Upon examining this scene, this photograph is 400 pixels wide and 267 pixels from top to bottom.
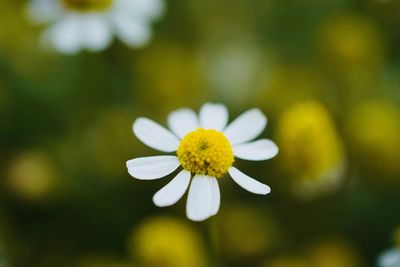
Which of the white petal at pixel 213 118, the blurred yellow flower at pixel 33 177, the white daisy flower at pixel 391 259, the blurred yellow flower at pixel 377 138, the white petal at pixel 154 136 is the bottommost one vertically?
the white daisy flower at pixel 391 259

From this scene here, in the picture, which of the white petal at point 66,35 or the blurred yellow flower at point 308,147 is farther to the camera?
the white petal at point 66,35

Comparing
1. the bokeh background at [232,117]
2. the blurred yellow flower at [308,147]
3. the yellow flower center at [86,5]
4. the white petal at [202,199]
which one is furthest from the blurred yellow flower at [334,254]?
the yellow flower center at [86,5]

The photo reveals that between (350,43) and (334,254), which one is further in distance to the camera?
(350,43)

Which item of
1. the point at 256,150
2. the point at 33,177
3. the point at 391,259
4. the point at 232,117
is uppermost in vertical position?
the point at 232,117

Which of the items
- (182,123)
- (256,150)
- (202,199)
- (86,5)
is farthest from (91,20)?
(202,199)

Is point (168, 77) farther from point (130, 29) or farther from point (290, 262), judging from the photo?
point (290, 262)

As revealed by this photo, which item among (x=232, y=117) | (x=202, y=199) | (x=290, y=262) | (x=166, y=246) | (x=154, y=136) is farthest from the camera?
(x=232, y=117)

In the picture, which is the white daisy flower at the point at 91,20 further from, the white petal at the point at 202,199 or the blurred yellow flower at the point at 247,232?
the white petal at the point at 202,199
